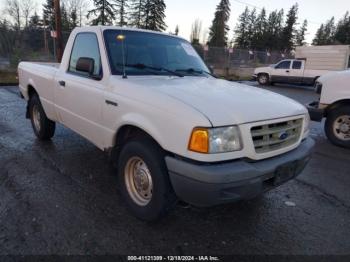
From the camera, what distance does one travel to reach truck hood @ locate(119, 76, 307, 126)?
2551 millimetres

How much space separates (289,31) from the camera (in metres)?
81.4

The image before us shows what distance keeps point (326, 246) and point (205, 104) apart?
177cm

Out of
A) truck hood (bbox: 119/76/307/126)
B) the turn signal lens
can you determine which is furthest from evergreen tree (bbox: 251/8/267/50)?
the turn signal lens

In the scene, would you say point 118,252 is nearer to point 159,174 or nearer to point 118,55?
point 159,174

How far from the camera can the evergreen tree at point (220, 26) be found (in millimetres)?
72312

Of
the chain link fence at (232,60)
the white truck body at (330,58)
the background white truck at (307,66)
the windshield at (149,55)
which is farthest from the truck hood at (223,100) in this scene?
the chain link fence at (232,60)

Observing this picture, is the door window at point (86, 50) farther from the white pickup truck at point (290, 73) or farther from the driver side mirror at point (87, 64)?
the white pickup truck at point (290, 73)

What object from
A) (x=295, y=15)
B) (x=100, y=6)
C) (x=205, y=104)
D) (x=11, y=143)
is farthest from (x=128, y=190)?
(x=295, y=15)

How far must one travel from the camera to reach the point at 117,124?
3176 mm

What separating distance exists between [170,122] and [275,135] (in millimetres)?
1027

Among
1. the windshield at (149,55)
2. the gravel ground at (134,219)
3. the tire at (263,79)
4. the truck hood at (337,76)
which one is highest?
the windshield at (149,55)

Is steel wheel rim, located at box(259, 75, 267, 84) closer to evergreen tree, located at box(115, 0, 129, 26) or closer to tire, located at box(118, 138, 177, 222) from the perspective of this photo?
tire, located at box(118, 138, 177, 222)

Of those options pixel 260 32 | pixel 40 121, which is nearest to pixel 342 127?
pixel 40 121

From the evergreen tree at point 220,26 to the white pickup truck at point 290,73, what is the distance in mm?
53021
